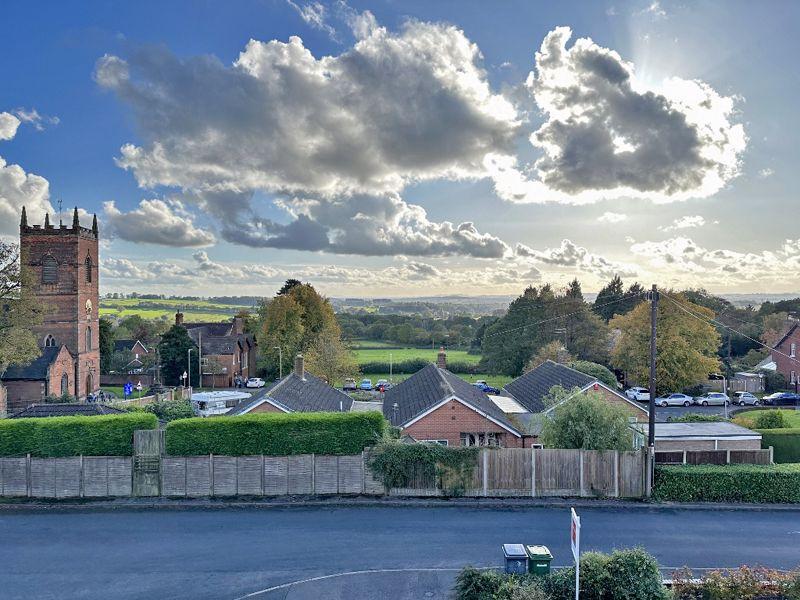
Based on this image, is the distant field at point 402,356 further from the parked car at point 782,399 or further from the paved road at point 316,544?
the paved road at point 316,544

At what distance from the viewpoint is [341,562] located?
1567 cm

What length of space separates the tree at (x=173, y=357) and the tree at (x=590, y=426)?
187ft

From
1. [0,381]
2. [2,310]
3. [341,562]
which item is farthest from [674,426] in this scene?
[0,381]

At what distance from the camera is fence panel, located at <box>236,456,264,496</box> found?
21.5 m

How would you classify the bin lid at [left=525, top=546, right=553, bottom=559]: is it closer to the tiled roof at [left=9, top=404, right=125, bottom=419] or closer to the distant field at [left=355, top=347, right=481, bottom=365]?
the tiled roof at [left=9, top=404, right=125, bottom=419]

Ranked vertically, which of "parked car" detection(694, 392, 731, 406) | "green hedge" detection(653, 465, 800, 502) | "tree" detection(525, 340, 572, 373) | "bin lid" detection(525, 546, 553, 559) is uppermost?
"tree" detection(525, 340, 572, 373)

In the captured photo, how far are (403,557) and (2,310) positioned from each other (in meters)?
43.5

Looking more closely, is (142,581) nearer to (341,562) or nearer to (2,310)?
(341,562)

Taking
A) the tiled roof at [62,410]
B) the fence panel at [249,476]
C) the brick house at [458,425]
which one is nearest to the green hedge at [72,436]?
the fence panel at [249,476]

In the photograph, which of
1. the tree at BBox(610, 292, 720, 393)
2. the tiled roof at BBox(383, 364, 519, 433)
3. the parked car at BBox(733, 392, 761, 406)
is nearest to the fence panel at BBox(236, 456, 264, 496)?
the tiled roof at BBox(383, 364, 519, 433)

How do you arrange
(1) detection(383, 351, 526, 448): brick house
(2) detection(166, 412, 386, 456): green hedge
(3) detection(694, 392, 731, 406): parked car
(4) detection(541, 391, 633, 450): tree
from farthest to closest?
(3) detection(694, 392, 731, 406): parked car
(1) detection(383, 351, 526, 448): brick house
(4) detection(541, 391, 633, 450): tree
(2) detection(166, 412, 386, 456): green hedge

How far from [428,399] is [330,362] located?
25735mm

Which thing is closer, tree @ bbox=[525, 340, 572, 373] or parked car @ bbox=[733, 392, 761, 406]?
parked car @ bbox=[733, 392, 761, 406]

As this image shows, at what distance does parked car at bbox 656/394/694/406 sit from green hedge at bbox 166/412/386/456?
39156 mm
